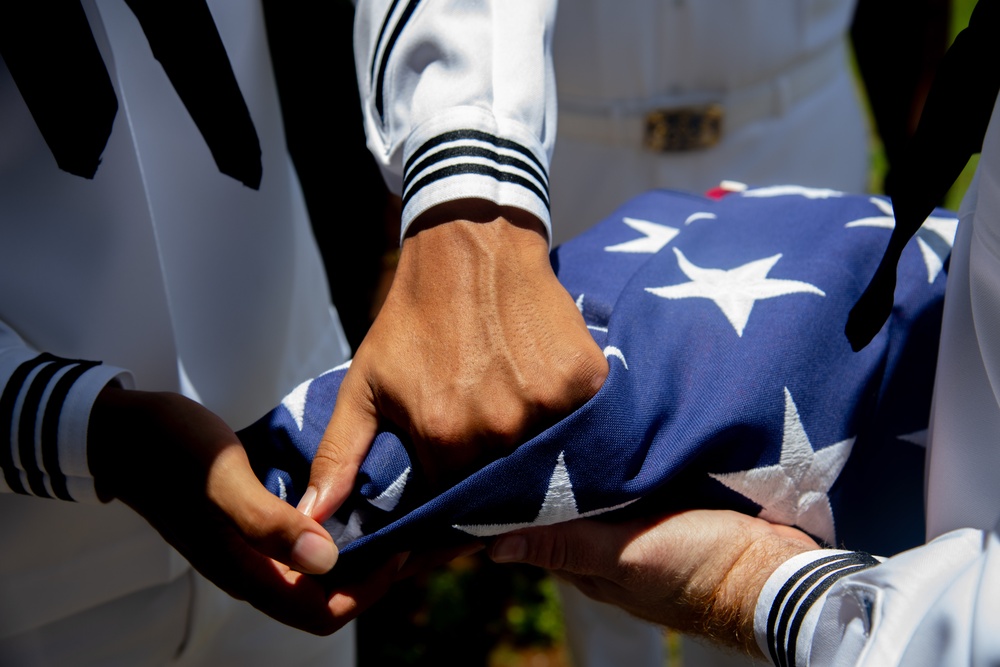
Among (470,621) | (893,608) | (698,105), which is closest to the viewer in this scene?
(893,608)

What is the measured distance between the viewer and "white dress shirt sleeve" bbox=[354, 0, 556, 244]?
0.91m

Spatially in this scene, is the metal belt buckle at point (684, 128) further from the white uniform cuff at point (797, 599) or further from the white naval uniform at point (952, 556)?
the white uniform cuff at point (797, 599)

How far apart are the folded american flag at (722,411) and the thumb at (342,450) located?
0.07 feet

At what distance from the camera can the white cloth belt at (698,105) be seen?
1637 millimetres

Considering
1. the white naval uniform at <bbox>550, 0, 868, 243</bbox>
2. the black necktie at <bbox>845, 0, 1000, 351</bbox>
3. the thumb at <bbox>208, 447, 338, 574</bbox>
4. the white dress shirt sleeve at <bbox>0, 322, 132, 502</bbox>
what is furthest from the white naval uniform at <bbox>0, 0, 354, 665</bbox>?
the black necktie at <bbox>845, 0, 1000, 351</bbox>

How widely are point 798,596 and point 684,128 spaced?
1.11 m

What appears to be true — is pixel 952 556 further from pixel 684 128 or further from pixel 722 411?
pixel 684 128

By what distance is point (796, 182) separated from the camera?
1.87m

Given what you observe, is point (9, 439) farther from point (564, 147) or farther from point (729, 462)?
point (564, 147)

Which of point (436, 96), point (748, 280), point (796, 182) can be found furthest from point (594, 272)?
point (796, 182)

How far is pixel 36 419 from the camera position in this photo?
0.83 m

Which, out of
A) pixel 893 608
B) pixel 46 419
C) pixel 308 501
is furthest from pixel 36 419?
pixel 893 608

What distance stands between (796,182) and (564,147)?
22.5 inches

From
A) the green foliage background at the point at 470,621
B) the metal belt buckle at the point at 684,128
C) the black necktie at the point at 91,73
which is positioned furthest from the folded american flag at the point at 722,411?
A: the green foliage background at the point at 470,621
